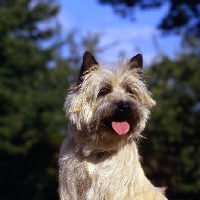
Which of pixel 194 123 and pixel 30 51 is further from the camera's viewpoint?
pixel 30 51

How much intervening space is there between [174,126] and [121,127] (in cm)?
1791

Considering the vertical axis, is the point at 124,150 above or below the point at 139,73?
below

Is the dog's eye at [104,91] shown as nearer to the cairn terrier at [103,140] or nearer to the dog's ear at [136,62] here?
the cairn terrier at [103,140]

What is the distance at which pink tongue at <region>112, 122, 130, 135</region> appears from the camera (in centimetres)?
758

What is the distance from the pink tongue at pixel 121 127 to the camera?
758cm

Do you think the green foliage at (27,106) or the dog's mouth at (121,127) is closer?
the dog's mouth at (121,127)

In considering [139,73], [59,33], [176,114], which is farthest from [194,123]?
[139,73]

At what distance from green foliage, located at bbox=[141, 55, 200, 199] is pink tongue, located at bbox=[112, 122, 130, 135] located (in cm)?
1698

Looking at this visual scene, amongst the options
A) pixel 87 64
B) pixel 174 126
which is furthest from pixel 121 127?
pixel 174 126

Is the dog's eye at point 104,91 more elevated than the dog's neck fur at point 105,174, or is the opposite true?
the dog's eye at point 104,91

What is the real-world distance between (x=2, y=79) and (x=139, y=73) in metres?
18.9

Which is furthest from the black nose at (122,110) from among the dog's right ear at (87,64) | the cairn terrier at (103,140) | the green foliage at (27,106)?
the green foliage at (27,106)

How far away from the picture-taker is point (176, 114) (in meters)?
25.7

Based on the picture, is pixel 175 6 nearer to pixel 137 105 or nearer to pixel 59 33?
pixel 137 105
